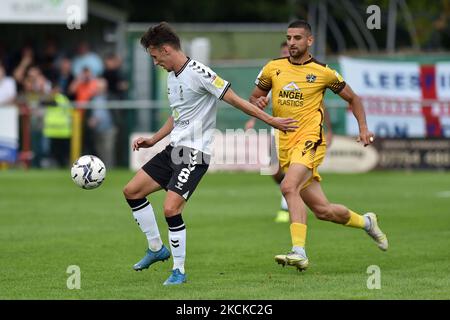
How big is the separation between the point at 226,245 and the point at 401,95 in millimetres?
14538

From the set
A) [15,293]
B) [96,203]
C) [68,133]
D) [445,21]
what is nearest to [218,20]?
[445,21]

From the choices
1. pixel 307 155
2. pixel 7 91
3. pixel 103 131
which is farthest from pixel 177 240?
pixel 7 91

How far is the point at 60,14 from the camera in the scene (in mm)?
28969

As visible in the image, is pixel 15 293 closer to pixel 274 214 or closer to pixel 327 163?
pixel 274 214

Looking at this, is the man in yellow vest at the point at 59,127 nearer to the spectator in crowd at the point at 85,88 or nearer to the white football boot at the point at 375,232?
the spectator in crowd at the point at 85,88

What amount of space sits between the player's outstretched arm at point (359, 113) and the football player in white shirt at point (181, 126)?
1.06 meters

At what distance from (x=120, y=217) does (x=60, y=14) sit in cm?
1251

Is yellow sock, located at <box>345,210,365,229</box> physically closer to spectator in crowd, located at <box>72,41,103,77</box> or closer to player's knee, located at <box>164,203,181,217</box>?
player's knee, located at <box>164,203,181,217</box>

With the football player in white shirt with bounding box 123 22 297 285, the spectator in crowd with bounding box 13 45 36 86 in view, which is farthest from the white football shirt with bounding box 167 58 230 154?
the spectator in crowd with bounding box 13 45 36 86

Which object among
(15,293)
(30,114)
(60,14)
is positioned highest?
(60,14)

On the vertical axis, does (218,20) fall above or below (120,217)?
above

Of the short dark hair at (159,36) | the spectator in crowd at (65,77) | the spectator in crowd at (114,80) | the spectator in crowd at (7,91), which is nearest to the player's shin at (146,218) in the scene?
the short dark hair at (159,36)

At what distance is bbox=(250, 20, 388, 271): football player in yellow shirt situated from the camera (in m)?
11.2

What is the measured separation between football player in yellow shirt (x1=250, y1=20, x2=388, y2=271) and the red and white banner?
51.2 ft
